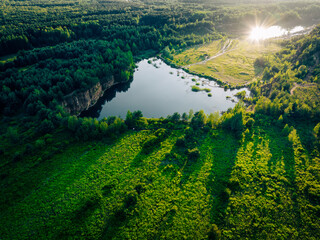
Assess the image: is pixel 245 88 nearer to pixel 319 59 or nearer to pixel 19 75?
pixel 319 59

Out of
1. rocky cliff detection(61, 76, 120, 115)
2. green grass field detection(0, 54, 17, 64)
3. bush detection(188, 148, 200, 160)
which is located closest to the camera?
bush detection(188, 148, 200, 160)

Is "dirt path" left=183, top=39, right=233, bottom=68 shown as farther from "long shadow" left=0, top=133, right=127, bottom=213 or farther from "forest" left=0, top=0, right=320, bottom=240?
"long shadow" left=0, top=133, right=127, bottom=213

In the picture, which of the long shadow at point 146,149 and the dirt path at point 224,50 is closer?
the long shadow at point 146,149

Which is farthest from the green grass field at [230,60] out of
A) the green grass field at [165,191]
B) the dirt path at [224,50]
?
the green grass field at [165,191]

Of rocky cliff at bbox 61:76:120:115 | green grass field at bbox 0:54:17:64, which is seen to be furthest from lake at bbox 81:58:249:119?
green grass field at bbox 0:54:17:64

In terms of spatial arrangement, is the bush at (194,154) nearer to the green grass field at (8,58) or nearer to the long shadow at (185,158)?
the long shadow at (185,158)

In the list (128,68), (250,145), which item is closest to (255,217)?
(250,145)

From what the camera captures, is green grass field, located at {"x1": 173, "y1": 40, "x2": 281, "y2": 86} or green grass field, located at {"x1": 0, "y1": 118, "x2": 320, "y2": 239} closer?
green grass field, located at {"x1": 0, "y1": 118, "x2": 320, "y2": 239}
